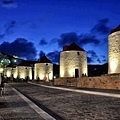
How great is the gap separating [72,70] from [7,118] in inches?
1411

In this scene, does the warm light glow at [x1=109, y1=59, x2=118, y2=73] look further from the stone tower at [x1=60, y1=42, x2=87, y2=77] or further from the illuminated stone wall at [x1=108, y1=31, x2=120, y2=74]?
the stone tower at [x1=60, y1=42, x2=87, y2=77]

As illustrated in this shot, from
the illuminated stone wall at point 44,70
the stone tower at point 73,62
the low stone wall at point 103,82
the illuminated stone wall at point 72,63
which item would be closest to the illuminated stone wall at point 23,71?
the illuminated stone wall at point 44,70

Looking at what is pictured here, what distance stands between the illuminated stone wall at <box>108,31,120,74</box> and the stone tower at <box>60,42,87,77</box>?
49.5 ft

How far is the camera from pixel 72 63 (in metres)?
43.8

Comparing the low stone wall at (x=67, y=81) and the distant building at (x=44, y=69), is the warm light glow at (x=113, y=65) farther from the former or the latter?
the distant building at (x=44, y=69)

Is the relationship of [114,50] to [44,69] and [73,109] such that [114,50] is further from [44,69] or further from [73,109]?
[44,69]

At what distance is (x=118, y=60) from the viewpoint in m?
27.5

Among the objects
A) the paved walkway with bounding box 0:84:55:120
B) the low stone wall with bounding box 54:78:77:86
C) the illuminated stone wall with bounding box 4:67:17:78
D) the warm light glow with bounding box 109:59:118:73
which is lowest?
the paved walkway with bounding box 0:84:55:120

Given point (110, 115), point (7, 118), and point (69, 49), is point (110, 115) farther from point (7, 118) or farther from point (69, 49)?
point (69, 49)

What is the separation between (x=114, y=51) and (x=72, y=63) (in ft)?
54.8

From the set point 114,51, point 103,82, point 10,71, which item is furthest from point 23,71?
point 103,82

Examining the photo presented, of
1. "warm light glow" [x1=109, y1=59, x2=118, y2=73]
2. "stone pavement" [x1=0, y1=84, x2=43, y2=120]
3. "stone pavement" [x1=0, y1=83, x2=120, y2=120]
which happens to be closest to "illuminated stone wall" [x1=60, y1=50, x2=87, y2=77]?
"warm light glow" [x1=109, y1=59, x2=118, y2=73]

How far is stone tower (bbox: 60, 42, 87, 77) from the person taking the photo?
143ft

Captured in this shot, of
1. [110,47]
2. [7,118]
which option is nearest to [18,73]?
[110,47]
